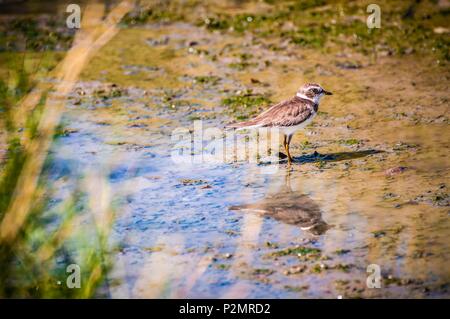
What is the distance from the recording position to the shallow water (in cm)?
652

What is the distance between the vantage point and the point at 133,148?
33.4 ft

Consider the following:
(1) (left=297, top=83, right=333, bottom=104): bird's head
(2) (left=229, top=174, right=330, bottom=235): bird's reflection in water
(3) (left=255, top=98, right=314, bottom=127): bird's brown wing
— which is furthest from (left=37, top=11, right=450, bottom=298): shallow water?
(1) (left=297, top=83, right=333, bottom=104): bird's head

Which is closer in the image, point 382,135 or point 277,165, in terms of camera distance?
point 277,165

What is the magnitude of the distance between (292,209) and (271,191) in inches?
23.7

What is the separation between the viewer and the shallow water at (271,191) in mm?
6523

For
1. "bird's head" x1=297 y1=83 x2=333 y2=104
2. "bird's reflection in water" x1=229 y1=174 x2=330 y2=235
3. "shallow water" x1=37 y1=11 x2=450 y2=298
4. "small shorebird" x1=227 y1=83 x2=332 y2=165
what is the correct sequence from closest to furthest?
"shallow water" x1=37 y1=11 x2=450 y2=298 < "bird's reflection in water" x1=229 y1=174 x2=330 y2=235 < "small shorebird" x1=227 y1=83 x2=332 y2=165 < "bird's head" x1=297 y1=83 x2=333 y2=104

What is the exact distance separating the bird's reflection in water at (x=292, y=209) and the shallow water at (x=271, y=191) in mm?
22

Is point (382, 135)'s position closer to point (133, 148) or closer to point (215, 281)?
point (133, 148)

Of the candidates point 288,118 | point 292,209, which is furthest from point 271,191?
point 288,118

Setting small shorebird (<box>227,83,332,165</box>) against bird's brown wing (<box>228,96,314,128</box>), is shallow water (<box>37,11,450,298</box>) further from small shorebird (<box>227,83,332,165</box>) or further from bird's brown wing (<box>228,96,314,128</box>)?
bird's brown wing (<box>228,96,314,128</box>)

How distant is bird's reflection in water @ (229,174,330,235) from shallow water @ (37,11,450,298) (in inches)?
0.8

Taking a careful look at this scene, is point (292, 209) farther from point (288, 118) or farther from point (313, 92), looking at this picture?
point (313, 92)
